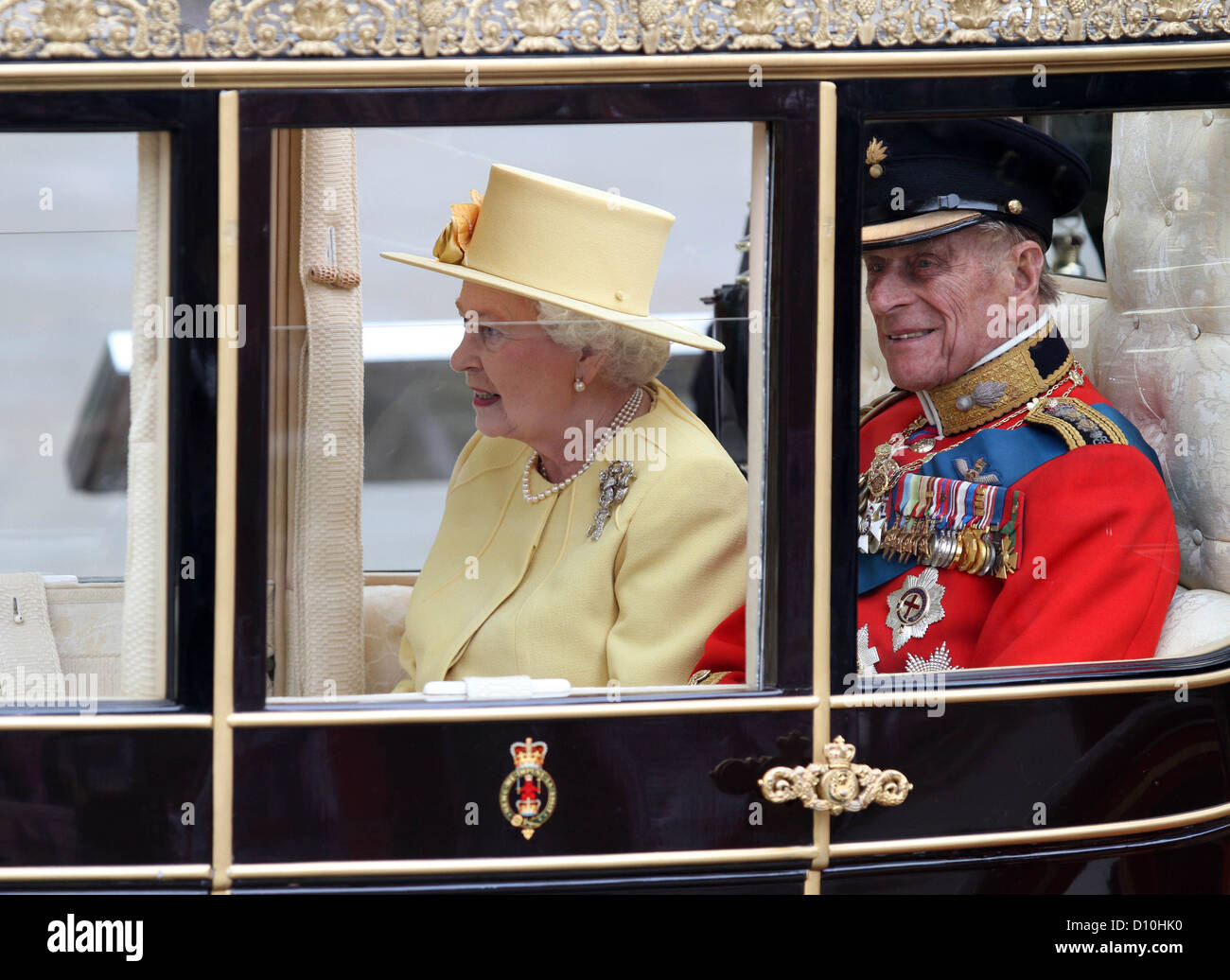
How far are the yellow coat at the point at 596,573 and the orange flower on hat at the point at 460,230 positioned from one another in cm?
36

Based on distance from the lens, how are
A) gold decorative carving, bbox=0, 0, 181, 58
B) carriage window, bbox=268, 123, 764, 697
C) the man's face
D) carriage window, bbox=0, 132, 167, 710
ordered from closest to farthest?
gold decorative carving, bbox=0, 0, 181, 58 < carriage window, bbox=0, 132, 167, 710 < carriage window, bbox=268, 123, 764, 697 < the man's face

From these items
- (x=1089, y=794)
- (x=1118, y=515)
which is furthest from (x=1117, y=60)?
(x=1089, y=794)

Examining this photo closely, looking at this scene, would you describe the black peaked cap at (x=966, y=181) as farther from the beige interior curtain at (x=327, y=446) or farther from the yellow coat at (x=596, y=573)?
the beige interior curtain at (x=327, y=446)

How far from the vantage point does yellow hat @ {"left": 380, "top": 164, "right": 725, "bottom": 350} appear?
6.47ft

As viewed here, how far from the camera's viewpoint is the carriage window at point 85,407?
5.45ft

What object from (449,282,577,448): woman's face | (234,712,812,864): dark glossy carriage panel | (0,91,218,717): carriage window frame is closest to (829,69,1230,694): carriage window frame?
(234,712,812,864): dark glossy carriage panel

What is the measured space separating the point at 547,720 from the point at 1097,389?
1.35 metres

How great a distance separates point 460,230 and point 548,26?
20.2 inches

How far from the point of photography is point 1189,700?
6.05 ft

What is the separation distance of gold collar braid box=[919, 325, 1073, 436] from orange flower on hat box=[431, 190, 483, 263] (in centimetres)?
94

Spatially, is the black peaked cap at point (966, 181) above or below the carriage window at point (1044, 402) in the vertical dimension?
above

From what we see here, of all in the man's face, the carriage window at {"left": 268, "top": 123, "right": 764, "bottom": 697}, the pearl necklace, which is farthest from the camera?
the man's face

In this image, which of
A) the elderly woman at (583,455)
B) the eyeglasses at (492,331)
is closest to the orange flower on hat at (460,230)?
the elderly woman at (583,455)

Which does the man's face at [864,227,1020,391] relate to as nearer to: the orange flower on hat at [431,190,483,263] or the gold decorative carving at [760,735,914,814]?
the orange flower on hat at [431,190,483,263]
